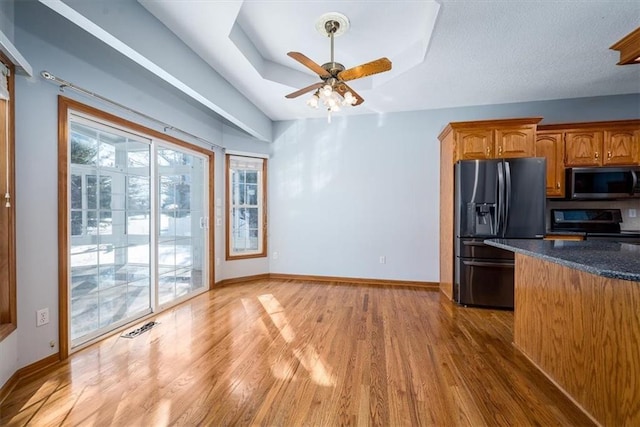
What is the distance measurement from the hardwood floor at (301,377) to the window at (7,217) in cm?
54

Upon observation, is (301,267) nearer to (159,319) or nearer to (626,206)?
(159,319)

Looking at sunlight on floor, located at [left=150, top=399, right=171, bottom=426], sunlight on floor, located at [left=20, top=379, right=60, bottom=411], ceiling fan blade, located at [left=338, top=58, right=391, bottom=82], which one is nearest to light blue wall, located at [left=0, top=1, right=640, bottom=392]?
ceiling fan blade, located at [left=338, top=58, right=391, bottom=82]

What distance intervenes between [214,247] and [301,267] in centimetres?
147

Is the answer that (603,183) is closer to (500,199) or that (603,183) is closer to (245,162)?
(500,199)

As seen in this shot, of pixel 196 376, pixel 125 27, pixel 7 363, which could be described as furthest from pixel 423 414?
pixel 125 27

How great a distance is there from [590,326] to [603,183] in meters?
2.93

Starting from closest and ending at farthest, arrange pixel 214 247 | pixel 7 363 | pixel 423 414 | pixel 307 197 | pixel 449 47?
pixel 423 414, pixel 7 363, pixel 449 47, pixel 214 247, pixel 307 197

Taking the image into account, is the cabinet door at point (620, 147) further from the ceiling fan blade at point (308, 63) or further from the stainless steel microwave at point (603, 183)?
the ceiling fan blade at point (308, 63)

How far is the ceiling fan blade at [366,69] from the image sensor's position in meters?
2.07

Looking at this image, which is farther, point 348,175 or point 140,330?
point 348,175

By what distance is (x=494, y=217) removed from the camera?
10.8ft

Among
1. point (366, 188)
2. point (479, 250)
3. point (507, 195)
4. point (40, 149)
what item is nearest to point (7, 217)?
point (40, 149)

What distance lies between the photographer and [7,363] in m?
1.75

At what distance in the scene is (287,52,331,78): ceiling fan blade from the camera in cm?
202
